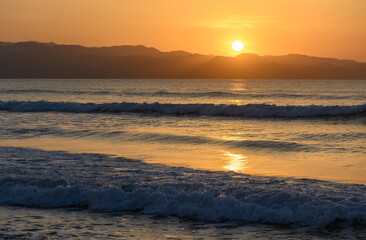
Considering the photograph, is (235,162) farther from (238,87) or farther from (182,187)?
(238,87)

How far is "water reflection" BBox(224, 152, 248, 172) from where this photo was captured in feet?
42.3

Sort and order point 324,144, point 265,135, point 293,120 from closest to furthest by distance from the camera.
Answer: point 324,144 < point 265,135 < point 293,120

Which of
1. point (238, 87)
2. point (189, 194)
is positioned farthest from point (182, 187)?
point (238, 87)

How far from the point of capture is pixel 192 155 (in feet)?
49.6

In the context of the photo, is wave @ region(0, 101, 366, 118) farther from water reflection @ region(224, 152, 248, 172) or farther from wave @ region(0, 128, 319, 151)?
water reflection @ region(224, 152, 248, 172)

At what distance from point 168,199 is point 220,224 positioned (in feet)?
4.64

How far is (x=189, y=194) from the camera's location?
30.3 ft

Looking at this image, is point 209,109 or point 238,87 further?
point 238,87

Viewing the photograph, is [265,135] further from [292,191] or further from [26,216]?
[26,216]

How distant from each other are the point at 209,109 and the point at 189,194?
25.9 meters

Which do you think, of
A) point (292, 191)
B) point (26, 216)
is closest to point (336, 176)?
point (292, 191)

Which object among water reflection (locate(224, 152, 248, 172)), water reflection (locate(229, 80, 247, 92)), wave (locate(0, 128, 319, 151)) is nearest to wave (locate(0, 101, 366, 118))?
wave (locate(0, 128, 319, 151))

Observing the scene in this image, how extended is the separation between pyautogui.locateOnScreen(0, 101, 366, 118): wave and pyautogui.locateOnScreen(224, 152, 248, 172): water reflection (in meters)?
17.4

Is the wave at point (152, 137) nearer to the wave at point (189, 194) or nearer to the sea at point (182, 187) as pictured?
the sea at point (182, 187)
